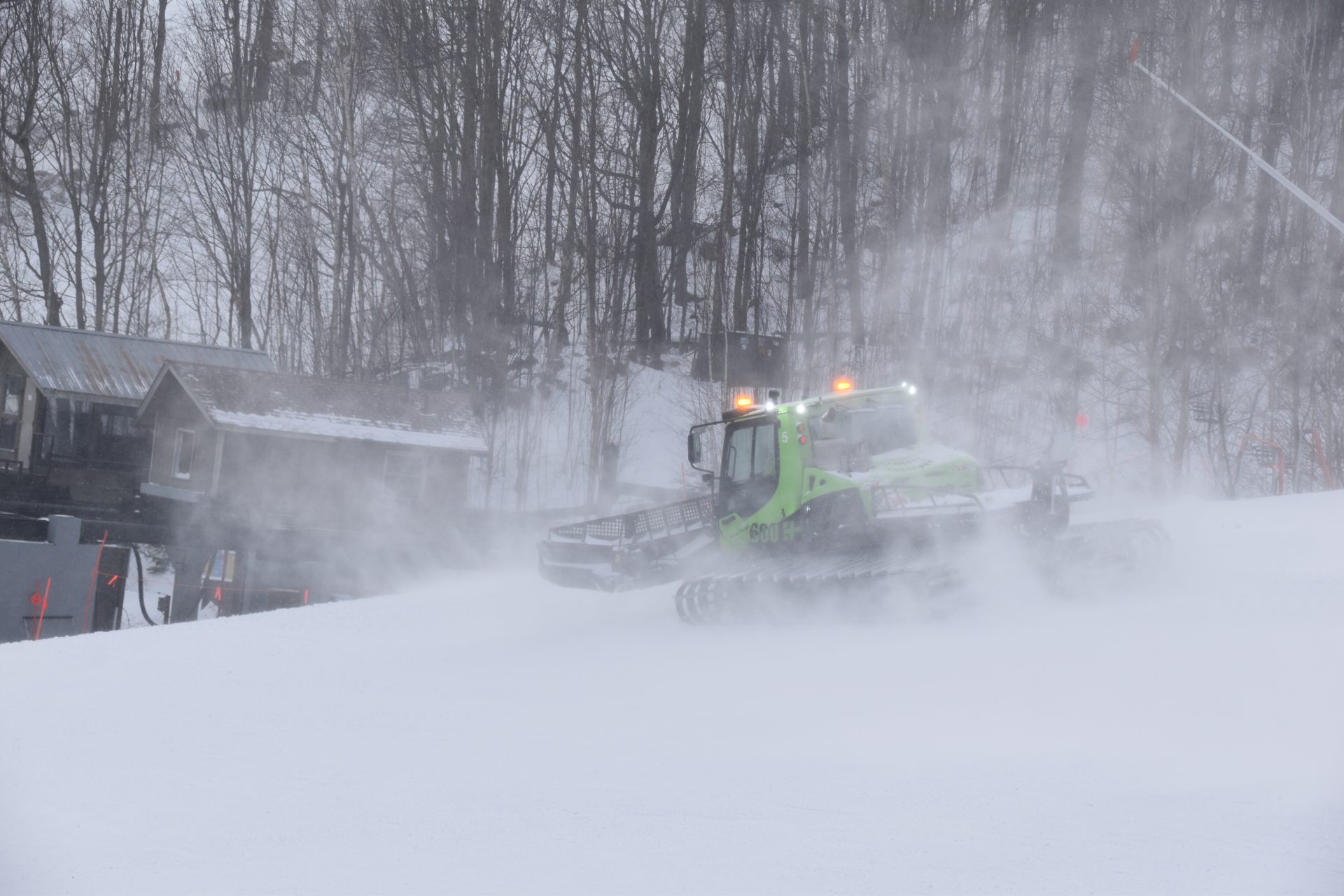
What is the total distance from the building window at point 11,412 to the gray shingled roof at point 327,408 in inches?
199

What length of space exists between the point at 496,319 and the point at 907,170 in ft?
36.2

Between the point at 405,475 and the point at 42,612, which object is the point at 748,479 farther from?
the point at 405,475

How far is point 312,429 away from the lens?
81.9ft

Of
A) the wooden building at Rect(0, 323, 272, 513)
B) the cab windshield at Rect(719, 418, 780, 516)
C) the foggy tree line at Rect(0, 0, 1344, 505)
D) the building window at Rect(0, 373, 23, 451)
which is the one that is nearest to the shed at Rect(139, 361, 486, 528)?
the wooden building at Rect(0, 323, 272, 513)

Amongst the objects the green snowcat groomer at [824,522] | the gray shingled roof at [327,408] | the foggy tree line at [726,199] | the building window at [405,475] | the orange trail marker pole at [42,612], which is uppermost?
the foggy tree line at [726,199]

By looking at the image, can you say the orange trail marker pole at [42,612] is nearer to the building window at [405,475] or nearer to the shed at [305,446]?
the shed at [305,446]

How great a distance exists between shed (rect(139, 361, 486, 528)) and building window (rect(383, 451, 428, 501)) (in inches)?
0.9

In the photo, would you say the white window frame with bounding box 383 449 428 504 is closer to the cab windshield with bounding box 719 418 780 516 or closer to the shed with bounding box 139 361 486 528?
the shed with bounding box 139 361 486 528

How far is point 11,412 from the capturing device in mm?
30000

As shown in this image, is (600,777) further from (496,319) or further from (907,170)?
(496,319)

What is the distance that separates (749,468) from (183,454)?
18.9 meters

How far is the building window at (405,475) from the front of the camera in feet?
86.6

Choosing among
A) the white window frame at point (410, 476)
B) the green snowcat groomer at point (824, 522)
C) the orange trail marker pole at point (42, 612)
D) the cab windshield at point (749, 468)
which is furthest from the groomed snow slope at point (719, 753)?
the white window frame at point (410, 476)

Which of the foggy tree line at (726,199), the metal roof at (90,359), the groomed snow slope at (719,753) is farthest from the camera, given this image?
the metal roof at (90,359)
